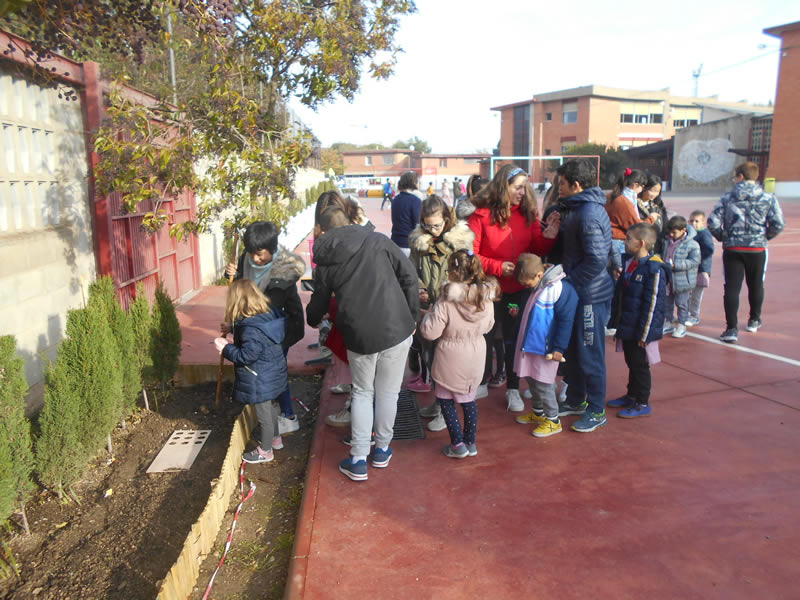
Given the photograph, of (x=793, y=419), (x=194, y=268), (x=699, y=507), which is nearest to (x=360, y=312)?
→ (x=699, y=507)

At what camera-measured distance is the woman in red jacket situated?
4.18 metres

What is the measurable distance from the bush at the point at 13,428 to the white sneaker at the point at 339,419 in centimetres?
188

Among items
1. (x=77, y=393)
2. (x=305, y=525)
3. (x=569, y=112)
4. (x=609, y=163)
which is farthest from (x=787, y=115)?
(x=77, y=393)

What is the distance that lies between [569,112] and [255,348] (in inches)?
2237

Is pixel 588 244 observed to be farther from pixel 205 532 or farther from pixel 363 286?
pixel 205 532

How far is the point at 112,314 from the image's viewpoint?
4.46m

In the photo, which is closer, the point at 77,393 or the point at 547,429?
the point at 77,393

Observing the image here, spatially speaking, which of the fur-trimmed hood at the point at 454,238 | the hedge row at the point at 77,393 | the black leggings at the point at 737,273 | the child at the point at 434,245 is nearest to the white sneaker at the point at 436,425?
the child at the point at 434,245

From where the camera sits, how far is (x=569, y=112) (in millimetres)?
55062

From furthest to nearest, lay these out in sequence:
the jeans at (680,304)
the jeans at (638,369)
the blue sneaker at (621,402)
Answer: the jeans at (680,304)
the blue sneaker at (621,402)
the jeans at (638,369)

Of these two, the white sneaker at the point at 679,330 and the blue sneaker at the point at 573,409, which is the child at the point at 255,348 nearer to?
the blue sneaker at the point at 573,409

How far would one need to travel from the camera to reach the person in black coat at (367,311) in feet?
11.1

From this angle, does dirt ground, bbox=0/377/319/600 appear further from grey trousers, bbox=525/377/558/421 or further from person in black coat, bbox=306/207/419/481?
grey trousers, bbox=525/377/558/421

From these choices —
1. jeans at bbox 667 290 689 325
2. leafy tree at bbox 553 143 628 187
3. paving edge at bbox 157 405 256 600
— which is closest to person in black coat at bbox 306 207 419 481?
paving edge at bbox 157 405 256 600
